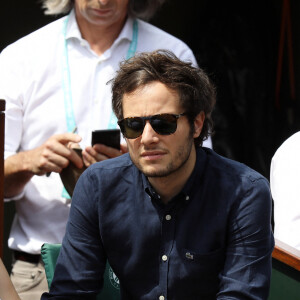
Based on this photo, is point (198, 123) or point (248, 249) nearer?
point (248, 249)

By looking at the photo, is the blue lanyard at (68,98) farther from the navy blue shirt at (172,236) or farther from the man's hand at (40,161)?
the navy blue shirt at (172,236)

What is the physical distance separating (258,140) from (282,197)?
2.21m

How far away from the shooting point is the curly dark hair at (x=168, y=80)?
2887mm

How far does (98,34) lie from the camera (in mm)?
4070

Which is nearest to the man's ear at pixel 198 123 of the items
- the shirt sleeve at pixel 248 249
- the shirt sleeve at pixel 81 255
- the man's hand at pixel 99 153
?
the shirt sleeve at pixel 248 249

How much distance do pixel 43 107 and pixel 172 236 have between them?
4.08 feet

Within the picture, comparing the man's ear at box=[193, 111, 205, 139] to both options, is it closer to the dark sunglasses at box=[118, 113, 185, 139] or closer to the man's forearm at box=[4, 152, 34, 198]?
the dark sunglasses at box=[118, 113, 185, 139]

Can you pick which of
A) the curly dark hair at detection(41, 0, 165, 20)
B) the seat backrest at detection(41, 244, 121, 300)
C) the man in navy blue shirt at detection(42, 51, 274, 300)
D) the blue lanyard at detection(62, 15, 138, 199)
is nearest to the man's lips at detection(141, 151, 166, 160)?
the man in navy blue shirt at detection(42, 51, 274, 300)

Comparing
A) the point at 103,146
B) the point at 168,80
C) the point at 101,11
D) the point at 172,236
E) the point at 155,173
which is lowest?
the point at 172,236

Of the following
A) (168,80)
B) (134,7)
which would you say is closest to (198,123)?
(168,80)

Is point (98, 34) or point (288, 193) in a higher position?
point (98, 34)

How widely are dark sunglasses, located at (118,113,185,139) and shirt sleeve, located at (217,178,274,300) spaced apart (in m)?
0.36

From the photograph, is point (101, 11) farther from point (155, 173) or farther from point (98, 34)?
point (155, 173)

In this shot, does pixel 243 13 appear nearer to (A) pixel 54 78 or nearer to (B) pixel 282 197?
(A) pixel 54 78
